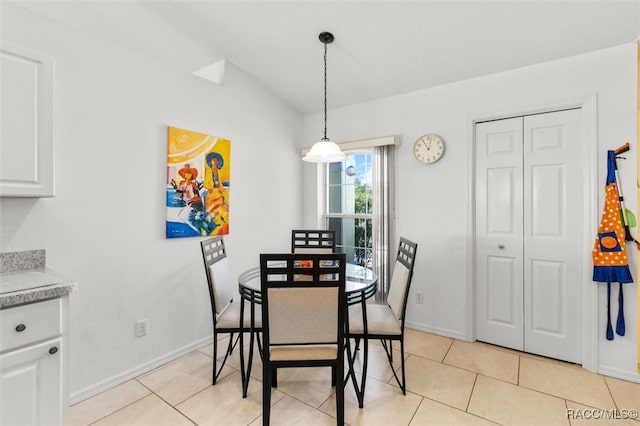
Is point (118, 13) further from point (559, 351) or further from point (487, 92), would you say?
point (559, 351)

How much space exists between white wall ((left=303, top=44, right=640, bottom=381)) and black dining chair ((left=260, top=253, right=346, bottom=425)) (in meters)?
1.75

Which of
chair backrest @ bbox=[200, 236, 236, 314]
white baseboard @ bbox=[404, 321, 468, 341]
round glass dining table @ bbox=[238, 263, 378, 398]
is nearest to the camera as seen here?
round glass dining table @ bbox=[238, 263, 378, 398]

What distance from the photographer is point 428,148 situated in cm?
311

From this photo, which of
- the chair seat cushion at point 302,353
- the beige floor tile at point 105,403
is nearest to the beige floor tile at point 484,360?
the chair seat cushion at point 302,353

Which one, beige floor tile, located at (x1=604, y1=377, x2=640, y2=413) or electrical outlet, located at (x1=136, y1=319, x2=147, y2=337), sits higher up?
electrical outlet, located at (x1=136, y1=319, x2=147, y2=337)

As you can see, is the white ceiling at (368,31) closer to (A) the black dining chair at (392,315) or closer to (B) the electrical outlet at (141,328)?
(A) the black dining chair at (392,315)

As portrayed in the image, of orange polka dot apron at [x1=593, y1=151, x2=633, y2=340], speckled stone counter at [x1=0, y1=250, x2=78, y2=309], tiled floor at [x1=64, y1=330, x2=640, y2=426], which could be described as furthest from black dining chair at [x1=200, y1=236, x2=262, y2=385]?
orange polka dot apron at [x1=593, y1=151, x2=633, y2=340]

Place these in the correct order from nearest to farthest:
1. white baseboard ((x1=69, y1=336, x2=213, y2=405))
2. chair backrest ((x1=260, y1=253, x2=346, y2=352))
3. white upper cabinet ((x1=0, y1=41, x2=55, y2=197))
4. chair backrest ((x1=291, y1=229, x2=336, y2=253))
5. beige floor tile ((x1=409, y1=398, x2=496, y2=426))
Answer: white upper cabinet ((x1=0, y1=41, x2=55, y2=197)) → chair backrest ((x1=260, y1=253, x2=346, y2=352)) → beige floor tile ((x1=409, y1=398, x2=496, y2=426)) → white baseboard ((x1=69, y1=336, x2=213, y2=405)) → chair backrest ((x1=291, y1=229, x2=336, y2=253))

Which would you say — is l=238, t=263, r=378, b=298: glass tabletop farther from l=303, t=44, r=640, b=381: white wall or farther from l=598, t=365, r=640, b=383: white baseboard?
l=598, t=365, r=640, b=383: white baseboard

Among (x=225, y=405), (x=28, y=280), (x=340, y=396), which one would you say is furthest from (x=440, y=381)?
(x=28, y=280)

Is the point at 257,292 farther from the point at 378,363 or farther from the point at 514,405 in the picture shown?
the point at 514,405

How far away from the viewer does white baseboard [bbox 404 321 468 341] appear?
3000 mm

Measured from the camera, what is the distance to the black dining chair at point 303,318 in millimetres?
1662

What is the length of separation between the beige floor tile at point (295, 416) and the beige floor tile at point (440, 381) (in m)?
0.68
